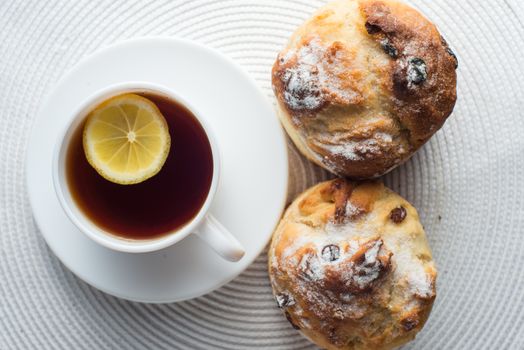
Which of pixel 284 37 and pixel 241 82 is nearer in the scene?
pixel 241 82

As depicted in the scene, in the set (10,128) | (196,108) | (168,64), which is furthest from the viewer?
(10,128)

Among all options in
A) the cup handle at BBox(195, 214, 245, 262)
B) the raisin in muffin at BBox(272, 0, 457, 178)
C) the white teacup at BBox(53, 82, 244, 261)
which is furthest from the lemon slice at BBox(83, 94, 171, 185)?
the raisin in muffin at BBox(272, 0, 457, 178)

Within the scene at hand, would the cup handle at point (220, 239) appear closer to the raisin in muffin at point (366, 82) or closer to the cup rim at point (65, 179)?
the cup rim at point (65, 179)

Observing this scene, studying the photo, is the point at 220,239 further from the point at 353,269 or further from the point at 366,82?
the point at 366,82

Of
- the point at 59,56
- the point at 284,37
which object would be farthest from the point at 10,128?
the point at 284,37

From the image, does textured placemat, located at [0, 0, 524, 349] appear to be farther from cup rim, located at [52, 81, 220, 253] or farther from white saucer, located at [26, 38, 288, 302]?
cup rim, located at [52, 81, 220, 253]

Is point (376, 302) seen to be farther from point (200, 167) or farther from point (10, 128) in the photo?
point (10, 128)

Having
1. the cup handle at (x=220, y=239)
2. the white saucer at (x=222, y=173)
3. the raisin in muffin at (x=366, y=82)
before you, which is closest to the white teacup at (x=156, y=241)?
the cup handle at (x=220, y=239)
